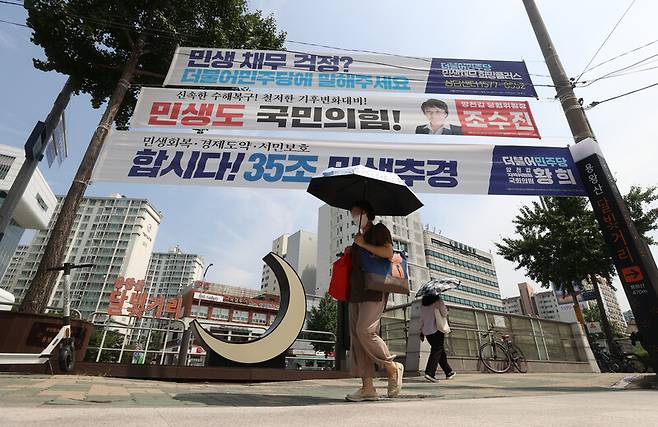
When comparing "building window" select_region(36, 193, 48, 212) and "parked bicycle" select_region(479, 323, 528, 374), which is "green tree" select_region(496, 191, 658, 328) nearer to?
"parked bicycle" select_region(479, 323, 528, 374)

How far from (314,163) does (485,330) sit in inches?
249

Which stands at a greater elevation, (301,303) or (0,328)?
(301,303)

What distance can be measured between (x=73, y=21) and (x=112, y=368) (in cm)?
889

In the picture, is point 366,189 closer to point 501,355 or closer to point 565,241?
point 501,355

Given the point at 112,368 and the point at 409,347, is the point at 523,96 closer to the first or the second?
the point at 409,347

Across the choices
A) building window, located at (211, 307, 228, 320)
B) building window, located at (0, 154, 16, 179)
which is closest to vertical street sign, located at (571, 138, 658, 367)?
building window, located at (0, 154, 16, 179)

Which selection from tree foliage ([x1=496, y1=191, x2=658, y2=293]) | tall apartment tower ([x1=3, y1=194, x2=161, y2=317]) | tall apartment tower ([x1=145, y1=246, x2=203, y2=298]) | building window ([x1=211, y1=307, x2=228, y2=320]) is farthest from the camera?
tall apartment tower ([x1=145, y1=246, x2=203, y2=298])

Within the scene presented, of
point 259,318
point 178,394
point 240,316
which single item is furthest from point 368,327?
point 259,318

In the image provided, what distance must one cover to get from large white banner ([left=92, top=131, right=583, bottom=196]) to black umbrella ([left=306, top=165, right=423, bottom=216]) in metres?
2.53

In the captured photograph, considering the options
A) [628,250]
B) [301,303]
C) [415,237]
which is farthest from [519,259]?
[415,237]

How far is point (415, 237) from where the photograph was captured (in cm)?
6328

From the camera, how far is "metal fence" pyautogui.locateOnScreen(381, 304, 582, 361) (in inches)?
325

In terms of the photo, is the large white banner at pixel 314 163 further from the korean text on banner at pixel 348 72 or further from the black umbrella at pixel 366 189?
the black umbrella at pixel 366 189

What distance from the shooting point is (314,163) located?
21.8 feet
